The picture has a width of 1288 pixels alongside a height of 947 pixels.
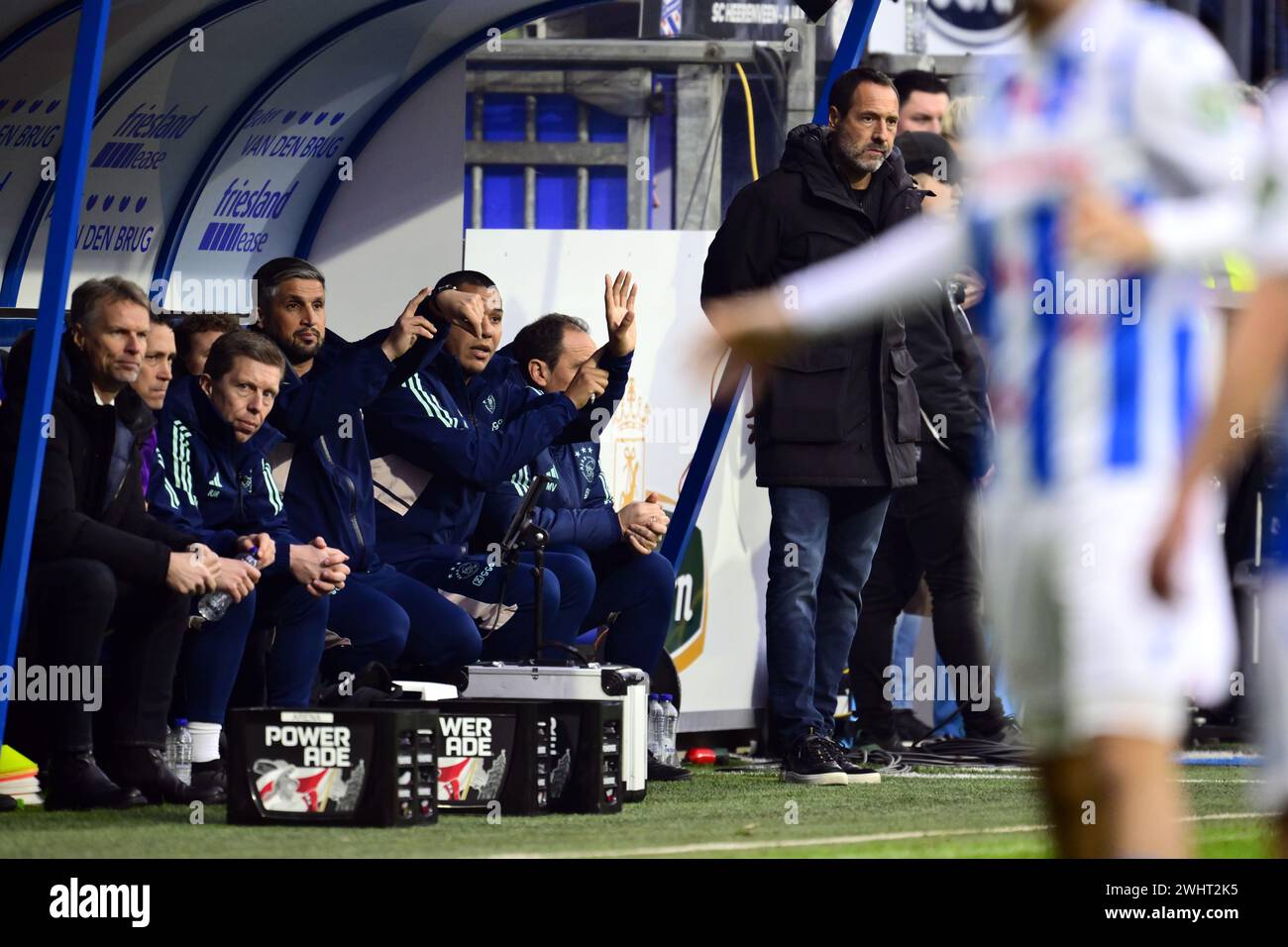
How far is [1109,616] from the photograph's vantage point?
3168 millimetres

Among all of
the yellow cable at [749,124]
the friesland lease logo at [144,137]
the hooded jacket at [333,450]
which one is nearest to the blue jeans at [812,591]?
the hooded jacket at [333,450]

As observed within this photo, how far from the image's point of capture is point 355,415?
754 centimetres

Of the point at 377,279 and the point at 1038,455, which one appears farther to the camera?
the point at 377,279

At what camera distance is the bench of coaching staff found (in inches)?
318

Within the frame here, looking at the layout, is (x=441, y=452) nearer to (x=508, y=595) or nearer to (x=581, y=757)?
(x=508, y=595)

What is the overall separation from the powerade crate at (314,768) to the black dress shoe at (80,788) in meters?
0.48

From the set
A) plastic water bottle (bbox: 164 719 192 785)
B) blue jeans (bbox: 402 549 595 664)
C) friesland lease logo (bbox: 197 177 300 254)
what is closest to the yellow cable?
friesland lease logo (bbox: 197 177 300 254)

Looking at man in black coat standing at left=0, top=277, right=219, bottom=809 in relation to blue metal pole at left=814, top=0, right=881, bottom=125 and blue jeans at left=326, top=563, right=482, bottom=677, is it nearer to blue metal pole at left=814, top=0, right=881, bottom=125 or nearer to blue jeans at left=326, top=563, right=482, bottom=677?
blue jeans at left=326, top=563, right=482, bottom=677

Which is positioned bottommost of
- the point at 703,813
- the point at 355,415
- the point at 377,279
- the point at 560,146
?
the point at 703,813

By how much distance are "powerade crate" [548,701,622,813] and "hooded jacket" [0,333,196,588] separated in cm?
120

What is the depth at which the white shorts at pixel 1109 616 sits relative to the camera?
3.15 meters
